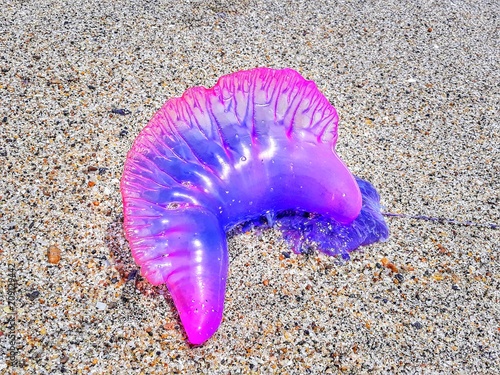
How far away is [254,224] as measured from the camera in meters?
1.74

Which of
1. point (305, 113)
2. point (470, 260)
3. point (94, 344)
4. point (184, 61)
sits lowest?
point (94, 344)

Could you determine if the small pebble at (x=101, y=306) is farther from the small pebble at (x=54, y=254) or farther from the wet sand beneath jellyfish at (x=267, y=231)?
the small pebble at (x=54, y=254)

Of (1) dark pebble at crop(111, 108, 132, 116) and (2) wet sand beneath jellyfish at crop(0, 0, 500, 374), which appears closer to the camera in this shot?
(2) wet sand beneath jellyfish at crop(0, 0, 500, 374)

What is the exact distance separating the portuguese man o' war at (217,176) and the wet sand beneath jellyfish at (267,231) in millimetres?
133

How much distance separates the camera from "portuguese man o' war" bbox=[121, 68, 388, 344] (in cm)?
144

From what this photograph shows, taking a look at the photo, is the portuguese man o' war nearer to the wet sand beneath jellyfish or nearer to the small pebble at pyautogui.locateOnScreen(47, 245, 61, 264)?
the wet sand beneath jellyfish

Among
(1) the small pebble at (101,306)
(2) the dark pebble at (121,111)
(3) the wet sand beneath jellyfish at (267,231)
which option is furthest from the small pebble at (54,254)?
(2) the dark pebble at (121,111)

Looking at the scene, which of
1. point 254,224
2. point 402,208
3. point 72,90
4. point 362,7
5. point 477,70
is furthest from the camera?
point 362,7

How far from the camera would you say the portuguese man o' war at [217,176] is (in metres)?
1.44

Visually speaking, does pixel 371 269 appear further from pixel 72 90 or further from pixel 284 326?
pixel 72 90

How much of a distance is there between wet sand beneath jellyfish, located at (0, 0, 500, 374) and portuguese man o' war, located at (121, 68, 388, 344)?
0.44ft

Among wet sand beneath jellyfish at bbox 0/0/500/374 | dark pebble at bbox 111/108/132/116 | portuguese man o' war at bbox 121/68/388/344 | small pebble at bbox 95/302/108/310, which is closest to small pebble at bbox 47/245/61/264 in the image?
wet sand beneath jellyfish at bbox 0/0/500/374

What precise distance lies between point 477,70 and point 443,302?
4.32 feet

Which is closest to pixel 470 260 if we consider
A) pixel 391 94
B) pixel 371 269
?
pixel 371 269
